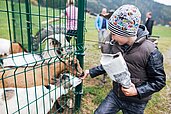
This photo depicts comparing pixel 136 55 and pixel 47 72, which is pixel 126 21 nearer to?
pixel 136 55

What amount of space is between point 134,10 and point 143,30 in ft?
0.92

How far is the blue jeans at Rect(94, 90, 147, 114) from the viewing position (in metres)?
1.82

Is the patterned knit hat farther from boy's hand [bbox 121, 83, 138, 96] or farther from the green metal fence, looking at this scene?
the green metal fence

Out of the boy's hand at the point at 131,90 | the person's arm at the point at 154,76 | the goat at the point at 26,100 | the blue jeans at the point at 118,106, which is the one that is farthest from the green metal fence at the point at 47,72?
the person's arm at the point at 154,76

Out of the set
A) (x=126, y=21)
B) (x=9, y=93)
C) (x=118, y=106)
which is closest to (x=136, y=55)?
(x=126, y=21)

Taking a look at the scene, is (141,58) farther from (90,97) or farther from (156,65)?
(90,97)

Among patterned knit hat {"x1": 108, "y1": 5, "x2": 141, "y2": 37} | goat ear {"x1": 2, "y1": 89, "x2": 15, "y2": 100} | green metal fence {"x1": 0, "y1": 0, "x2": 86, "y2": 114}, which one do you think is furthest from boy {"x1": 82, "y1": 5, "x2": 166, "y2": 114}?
goat ear {"x1": 2, "y1": 89, "x2": 15, "y2": 100}

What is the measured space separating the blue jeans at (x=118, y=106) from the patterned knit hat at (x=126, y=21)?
0.69 metres

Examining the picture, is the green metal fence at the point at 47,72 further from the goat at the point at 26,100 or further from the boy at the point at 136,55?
the boy at the point at 136,55

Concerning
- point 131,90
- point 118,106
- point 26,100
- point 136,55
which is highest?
point 136,55

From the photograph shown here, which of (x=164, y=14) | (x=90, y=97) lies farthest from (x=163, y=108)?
(x=164, y=14)

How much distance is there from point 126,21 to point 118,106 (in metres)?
0.87

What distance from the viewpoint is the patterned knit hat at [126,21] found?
1.49m

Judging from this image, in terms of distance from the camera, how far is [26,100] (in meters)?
1.66
